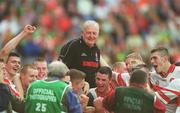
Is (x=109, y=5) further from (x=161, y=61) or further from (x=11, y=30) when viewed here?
(x=161, y=61)

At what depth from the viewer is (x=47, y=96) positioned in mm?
10016

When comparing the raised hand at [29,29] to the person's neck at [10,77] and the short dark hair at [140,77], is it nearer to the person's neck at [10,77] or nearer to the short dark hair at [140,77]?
the person's neck at [10,77]

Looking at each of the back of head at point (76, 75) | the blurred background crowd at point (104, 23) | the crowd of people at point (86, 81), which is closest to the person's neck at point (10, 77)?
the crowd of people at point (86, 81)

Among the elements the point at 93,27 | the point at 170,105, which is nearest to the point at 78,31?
the point at 93,27

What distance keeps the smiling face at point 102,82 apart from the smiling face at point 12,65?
1566 millimetres

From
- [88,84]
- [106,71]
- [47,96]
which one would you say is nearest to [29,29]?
[88,84]

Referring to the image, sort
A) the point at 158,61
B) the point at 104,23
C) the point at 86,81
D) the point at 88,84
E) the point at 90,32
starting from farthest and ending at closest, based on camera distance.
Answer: the point at 104,23 → the point at 86,81 → the point at 90,32 → the point at 88,84 → the point at 158,61

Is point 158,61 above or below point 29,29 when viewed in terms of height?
below

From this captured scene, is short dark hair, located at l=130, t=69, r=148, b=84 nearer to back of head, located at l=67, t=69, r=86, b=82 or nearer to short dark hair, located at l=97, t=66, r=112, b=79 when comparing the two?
back of head, located at l=67, t=69, r=86, b=82

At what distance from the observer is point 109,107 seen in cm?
1039

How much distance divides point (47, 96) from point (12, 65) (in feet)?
8.21

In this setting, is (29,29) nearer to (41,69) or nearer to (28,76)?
(28,76)

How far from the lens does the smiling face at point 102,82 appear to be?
11.4 m

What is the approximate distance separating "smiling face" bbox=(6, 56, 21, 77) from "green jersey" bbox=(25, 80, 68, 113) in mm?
2256
